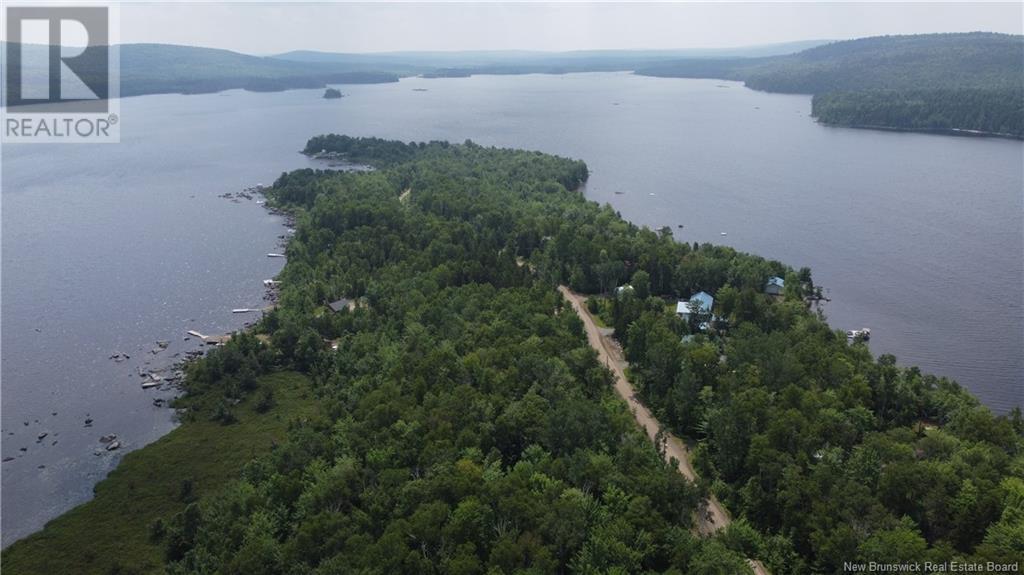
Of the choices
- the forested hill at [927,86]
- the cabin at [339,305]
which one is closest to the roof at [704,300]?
the cabin at [339,305]

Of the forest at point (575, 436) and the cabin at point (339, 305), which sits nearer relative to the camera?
the forest at point (575, 436)

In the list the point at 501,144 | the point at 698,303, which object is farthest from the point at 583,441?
the point at 501,144

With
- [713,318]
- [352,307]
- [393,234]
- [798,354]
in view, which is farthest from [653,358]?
[393,234]

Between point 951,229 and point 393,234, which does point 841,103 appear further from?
point 393,234

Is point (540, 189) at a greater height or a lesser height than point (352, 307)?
greater

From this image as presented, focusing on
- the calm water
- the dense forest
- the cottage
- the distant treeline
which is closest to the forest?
the dense forest

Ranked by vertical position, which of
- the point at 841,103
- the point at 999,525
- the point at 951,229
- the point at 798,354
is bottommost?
the point at 999,525

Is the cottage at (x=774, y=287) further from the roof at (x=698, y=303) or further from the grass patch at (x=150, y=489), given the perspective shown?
the grass patch at (x=150, y=489)
